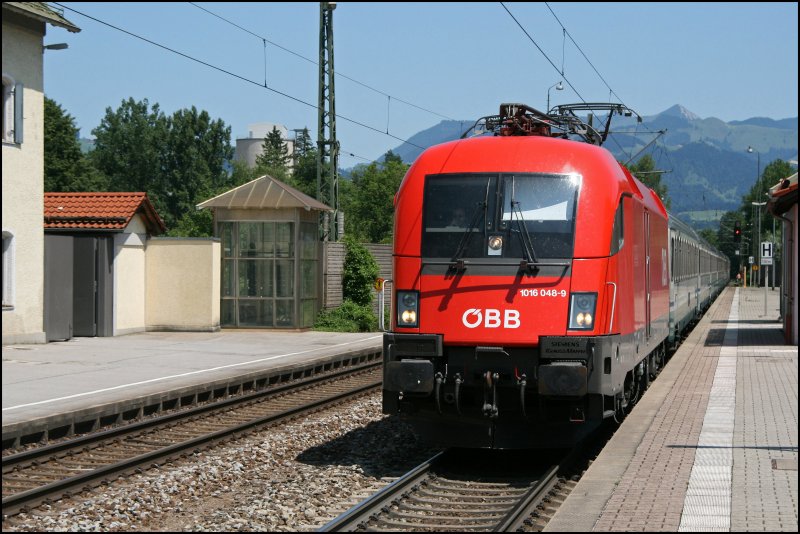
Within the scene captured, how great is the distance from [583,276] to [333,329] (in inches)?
760

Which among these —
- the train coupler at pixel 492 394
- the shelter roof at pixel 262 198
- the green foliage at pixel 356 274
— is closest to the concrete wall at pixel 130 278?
the shelter roof at pixel 262 198

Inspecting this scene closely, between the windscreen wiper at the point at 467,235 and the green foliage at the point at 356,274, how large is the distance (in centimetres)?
2006

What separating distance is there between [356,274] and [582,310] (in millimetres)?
20754

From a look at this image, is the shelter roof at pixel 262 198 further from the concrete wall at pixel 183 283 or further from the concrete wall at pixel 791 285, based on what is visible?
the concrete wall at pixel 791 285

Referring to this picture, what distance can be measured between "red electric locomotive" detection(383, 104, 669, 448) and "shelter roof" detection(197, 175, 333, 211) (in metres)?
15.9

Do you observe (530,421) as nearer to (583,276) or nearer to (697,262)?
(583,276)

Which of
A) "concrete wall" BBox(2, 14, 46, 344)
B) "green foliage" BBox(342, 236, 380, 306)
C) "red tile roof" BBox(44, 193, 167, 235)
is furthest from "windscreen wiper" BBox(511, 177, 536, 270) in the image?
"green foliage" BBox(342, 236, 380, 306)

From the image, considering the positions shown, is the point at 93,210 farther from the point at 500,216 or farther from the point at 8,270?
the point at 500,216

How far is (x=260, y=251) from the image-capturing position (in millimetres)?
26906

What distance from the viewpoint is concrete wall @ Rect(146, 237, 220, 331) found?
26.1 metres

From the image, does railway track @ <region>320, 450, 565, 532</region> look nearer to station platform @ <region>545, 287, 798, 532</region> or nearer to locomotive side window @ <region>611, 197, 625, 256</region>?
station platform @ <region>545, 287, 798, 532</region>

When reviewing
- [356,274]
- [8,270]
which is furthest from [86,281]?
[356,274]

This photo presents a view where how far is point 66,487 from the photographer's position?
9367 millimetres

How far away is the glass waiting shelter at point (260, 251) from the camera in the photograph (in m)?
26.7
